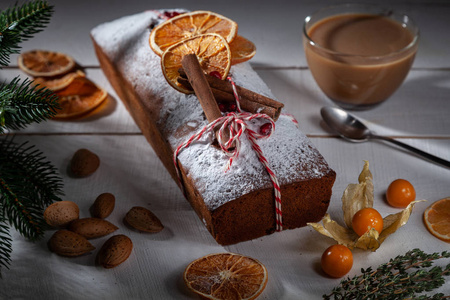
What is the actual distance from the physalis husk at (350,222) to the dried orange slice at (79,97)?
1248 millimetres

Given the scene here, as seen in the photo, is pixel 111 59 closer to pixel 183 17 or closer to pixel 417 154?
pixel 183 17

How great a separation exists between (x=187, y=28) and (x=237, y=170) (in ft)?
2.54

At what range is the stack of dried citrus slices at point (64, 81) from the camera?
2643mm

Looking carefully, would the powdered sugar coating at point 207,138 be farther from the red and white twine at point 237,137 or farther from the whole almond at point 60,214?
the whole almond at point 60,214

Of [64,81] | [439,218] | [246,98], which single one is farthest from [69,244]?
[439,218]

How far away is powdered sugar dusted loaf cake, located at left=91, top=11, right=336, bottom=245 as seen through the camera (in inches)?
75.6

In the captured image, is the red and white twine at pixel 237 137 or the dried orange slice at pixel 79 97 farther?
the dried orange slice at pixel 79 97

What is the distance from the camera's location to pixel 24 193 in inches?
76.8

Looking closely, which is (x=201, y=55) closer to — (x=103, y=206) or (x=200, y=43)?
(x=200, y=43)

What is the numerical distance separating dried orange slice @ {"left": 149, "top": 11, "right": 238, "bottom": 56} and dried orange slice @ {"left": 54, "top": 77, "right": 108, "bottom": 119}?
50 centimetres

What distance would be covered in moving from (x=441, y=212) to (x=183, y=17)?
1316 mm

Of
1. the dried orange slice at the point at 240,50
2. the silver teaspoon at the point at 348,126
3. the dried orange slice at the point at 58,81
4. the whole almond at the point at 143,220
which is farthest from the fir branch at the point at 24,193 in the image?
the silver teaspoon at the point at 348,126

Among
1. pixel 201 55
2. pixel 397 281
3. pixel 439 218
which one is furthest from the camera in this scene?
pixel 201 55

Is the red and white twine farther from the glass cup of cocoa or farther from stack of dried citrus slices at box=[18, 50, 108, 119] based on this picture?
stack of dried citrus slices at box=[18, 50, 108, 119]
